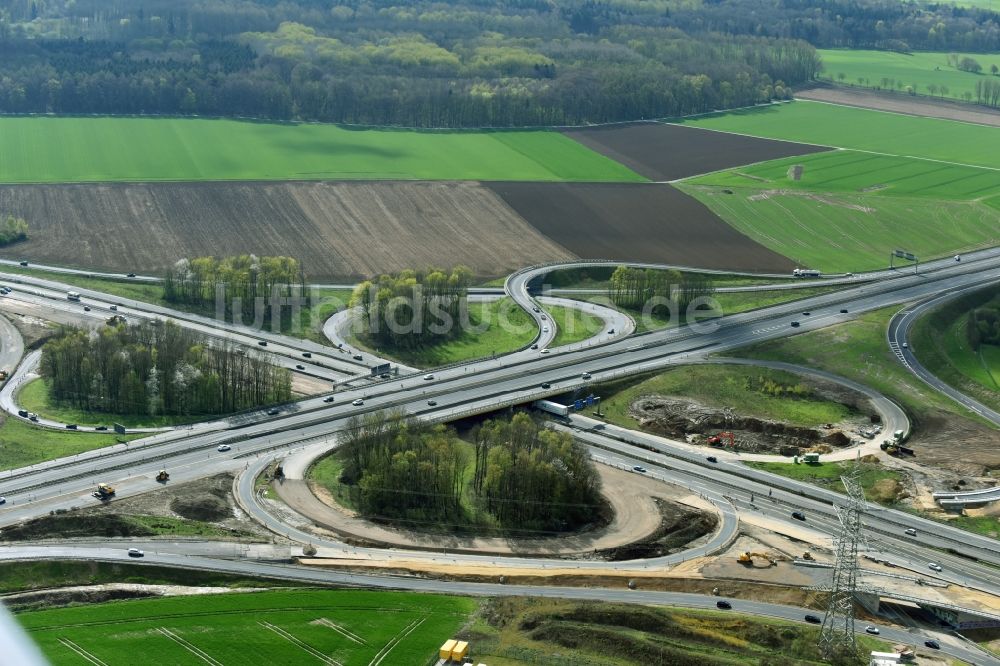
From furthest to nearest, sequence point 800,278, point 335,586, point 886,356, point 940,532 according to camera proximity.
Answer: point 800,278 < point 886,356 < point 940,532 < point 335,586

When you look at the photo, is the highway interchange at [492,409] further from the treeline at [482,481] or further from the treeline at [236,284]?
the treeline at [482,481]

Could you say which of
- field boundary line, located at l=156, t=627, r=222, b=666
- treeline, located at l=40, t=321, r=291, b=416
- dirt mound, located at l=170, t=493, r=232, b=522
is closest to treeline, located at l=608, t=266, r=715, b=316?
treeline, located at l=40, t=321, r=291, b=416

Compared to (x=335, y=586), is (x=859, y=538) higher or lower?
higher

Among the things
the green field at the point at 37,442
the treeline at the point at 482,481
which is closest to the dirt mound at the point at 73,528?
the green field at the point at 37,442

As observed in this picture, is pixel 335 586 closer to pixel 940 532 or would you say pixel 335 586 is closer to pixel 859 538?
pixel 859 538

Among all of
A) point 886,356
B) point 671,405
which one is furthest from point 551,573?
point 886,356

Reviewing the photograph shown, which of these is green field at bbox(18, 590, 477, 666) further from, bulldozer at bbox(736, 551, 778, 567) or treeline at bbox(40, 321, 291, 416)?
treeline at bbox(40, 321, 291, 416)
